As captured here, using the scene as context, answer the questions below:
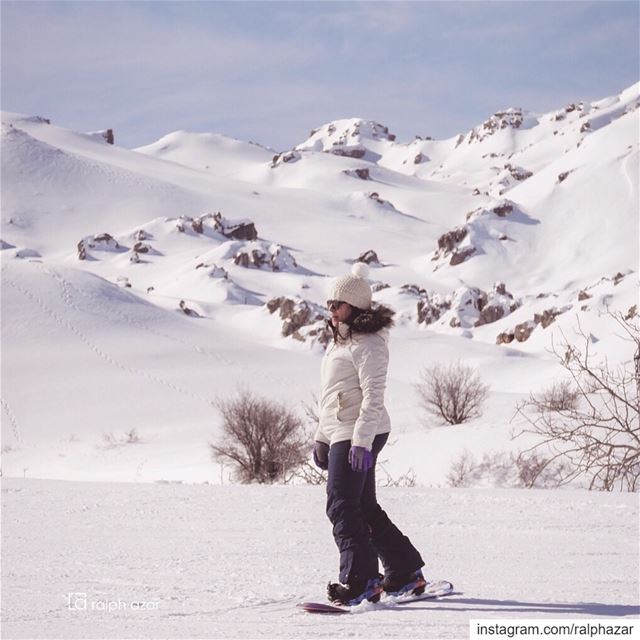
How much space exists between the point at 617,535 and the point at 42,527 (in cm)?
372

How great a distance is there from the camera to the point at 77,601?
4.42 meters

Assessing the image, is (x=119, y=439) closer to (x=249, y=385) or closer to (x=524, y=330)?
(x=249, y=385)

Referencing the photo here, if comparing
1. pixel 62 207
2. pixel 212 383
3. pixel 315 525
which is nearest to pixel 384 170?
pixel 62 207

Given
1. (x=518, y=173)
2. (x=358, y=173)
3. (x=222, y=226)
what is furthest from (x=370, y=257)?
(x=518, y=173)

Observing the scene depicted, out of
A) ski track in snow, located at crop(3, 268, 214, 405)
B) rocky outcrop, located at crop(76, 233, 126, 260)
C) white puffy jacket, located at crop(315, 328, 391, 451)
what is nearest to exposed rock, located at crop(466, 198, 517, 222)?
rocky outcrop, located at crop(76, 233, 126, 260)

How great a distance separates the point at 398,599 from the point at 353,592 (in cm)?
28

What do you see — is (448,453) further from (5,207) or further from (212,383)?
(5,207)

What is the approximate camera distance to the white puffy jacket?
169 inches

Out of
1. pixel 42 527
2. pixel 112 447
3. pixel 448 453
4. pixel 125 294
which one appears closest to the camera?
pixel 42 527

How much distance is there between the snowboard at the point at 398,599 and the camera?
417 cm

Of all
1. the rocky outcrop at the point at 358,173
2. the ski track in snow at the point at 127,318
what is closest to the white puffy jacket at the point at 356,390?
the ski track in snow at the point at 127,318

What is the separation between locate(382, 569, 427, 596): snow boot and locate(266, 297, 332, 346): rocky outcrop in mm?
43392

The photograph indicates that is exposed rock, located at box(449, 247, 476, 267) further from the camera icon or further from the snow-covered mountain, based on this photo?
the camera icon

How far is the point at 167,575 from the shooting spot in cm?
503
